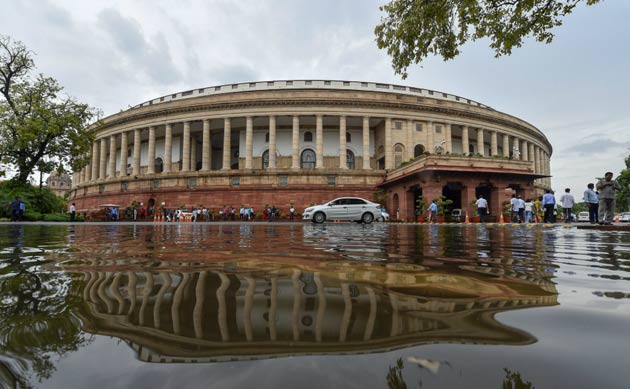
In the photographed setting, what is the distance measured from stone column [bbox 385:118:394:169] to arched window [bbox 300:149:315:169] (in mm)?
7848

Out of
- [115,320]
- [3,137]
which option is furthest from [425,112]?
[115,320]

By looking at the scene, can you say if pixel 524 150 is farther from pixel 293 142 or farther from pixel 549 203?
pixel 293 142

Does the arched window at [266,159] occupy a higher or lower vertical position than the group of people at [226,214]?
higher

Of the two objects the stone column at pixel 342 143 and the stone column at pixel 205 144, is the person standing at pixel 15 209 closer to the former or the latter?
the stone column at pixel 205 144

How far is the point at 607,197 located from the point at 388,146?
2284 cm

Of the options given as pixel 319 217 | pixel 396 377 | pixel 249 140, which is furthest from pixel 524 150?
pixel 396 377

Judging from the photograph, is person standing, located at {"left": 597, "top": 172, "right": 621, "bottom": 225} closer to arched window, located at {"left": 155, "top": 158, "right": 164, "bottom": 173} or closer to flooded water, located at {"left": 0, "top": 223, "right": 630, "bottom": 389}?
flooded water, located at {"left": 0, "top": 223, "right": 630, "bottom": 389}

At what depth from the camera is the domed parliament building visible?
31.4m

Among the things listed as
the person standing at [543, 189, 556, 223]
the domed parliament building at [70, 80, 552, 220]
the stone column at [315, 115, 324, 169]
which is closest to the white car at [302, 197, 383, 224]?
the domed parliament building at [70, 80, 552, 220]

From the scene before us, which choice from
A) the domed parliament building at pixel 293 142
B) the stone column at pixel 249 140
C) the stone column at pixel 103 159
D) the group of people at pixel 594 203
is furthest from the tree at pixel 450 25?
the stone column at pixel 103 159

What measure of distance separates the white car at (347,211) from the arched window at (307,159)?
18260mm

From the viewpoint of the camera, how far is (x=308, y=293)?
1.38 metres

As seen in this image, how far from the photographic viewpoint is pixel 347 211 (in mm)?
17672

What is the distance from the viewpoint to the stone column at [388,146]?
110 feet
